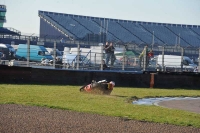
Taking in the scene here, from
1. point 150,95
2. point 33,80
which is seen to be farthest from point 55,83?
point 150,95

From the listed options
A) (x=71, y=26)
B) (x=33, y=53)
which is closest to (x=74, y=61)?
(x=33, y=53)

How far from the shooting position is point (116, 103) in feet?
38.5

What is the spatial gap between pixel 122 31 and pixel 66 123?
5536cm

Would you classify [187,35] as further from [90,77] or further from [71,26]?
[90,77]

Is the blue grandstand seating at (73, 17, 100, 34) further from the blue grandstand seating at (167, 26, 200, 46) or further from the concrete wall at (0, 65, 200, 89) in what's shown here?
the concrete wall at (0, 65, 200, 89)

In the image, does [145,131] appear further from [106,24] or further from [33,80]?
[106,24]

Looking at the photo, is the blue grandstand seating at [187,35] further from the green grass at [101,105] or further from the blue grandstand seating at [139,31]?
the green grass at [101,105]

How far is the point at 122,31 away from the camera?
207 feet

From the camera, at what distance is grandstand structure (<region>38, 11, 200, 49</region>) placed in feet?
185

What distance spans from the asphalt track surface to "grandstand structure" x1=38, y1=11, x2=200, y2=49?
4432 cm

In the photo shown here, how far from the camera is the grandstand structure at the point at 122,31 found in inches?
2215

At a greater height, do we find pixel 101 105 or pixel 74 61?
pixel 74 61

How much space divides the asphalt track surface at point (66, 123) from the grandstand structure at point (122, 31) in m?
44.3

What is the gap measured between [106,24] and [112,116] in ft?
179
